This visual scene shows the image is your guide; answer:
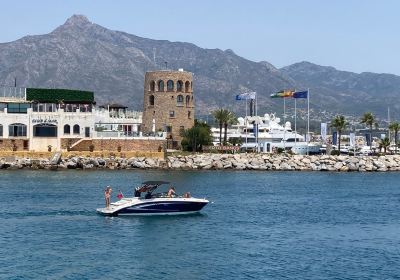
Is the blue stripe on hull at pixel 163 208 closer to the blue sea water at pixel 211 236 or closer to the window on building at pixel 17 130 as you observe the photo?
the blue sea water at pixel 211 236

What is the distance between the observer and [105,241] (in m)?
56.6

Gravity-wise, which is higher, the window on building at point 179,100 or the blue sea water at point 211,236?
the window on building at point 179,100

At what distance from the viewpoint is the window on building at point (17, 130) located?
13050cm

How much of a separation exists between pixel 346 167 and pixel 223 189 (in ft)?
163

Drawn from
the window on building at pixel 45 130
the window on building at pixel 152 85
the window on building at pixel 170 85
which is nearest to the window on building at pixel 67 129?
the window on building at pixel 45 130

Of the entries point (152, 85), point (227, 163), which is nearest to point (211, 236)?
point (227, 163)

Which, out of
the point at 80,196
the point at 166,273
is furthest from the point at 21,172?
the point at 166,273

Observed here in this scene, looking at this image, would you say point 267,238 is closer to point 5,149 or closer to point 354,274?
point 354,274

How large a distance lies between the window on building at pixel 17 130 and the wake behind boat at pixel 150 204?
209 feet

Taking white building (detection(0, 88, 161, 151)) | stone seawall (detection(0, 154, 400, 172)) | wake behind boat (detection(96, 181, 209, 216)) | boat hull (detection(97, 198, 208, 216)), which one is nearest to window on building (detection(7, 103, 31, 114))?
white building (detection(0, 88, 161, 151))

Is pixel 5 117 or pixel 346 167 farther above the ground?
pixel 5 117

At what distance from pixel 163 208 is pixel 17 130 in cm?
6660

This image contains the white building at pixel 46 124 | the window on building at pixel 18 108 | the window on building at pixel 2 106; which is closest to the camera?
the white building at pixel 46 124

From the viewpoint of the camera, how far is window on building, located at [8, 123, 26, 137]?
428ft
